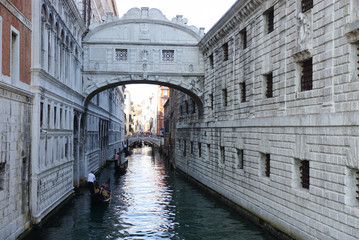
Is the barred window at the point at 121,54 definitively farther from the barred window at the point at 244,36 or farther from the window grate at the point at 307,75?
the window grate at the point at 307,75

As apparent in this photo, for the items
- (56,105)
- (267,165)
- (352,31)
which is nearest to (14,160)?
(56,105)

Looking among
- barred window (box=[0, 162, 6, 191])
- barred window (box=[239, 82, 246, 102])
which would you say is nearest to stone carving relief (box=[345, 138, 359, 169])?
barred window (box=[239, 82, 246, 102])

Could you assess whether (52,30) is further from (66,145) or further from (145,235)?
(145,235)

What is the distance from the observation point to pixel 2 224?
10.1m

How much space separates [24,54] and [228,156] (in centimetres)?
964

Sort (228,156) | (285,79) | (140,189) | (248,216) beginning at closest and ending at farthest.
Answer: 1. (285,79)
2. (248,216)
3. (228,156)
4. (140,189)

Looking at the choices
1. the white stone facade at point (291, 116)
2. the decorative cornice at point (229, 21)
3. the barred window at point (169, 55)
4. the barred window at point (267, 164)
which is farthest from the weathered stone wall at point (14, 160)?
the barred window at point (169, 55)

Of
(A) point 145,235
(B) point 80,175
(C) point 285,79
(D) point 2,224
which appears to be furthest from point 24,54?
(B) point 80,175

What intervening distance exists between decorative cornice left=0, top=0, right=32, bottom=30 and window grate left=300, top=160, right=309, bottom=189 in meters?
8.93

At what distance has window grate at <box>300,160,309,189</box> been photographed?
10.9 meters

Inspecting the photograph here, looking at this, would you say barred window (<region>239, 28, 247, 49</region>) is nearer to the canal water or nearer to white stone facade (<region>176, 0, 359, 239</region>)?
white stone facade (<region>176, 0, 359, 239</region>)

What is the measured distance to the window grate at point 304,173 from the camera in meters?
10.9

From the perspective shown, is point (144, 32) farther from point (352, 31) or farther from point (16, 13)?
point (352, 31)

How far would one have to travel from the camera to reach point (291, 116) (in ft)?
37.8
